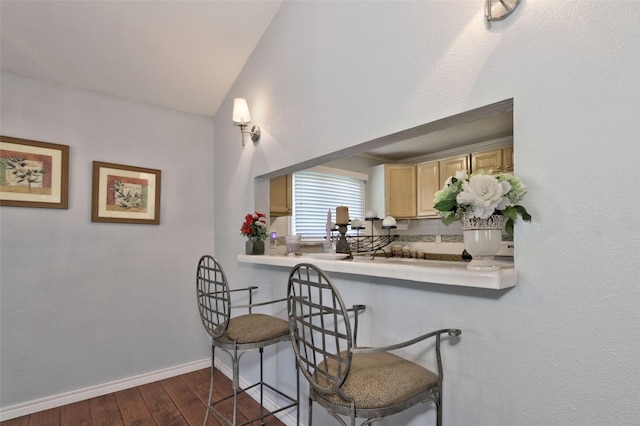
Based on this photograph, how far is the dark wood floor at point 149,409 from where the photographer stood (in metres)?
2.44

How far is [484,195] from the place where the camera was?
44.3 inches

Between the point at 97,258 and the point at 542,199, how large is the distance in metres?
3.25

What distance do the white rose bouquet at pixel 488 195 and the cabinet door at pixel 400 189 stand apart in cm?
363

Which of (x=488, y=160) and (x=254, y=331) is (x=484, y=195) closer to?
(x=254, y=331)

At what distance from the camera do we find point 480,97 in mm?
1309

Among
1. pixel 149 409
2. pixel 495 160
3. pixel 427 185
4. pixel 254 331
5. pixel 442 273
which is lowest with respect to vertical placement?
pixel 149 409

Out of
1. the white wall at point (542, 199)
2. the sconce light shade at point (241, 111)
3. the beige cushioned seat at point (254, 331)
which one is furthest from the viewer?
the sconce light shade at point (241, 111)

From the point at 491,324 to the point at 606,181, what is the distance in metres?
0.62

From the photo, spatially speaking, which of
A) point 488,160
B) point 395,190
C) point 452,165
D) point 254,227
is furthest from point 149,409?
point 488,160

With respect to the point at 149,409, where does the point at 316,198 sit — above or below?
above

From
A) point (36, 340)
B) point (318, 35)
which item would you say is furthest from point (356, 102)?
point (36, 340)

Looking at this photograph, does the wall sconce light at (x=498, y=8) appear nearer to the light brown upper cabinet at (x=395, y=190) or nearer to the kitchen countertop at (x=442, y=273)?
the kitchen countertop at (x=442, y=273)

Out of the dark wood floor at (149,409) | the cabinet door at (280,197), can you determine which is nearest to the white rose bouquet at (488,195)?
the dark wood floor at (149,409)

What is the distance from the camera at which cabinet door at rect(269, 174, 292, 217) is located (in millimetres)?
3352
